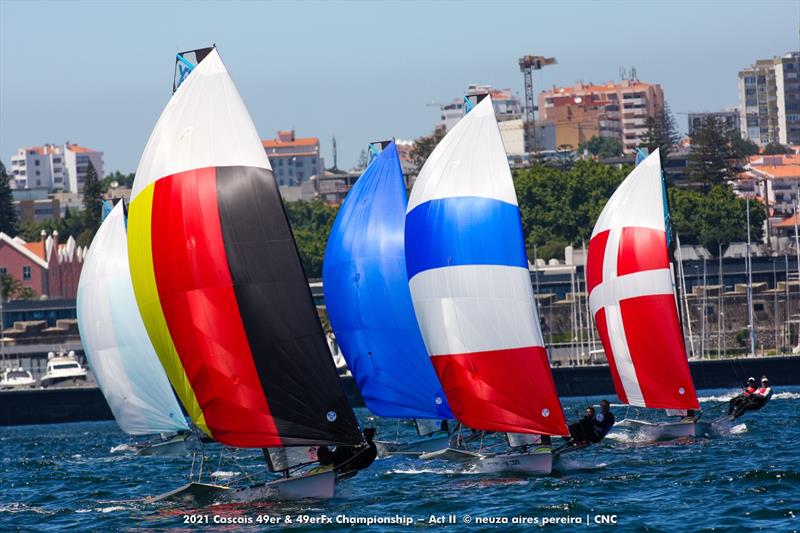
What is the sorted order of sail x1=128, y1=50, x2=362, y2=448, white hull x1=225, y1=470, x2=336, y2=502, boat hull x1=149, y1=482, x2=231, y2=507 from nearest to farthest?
sail x1=128, y1=50, x2=362, y2=448
white hull x1=225, y1=470, x2=336, y2=502
boat hull x1=149, y1=482, x2=231, y2=507

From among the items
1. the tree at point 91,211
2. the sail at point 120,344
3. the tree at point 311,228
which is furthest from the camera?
the tree at point 91,211

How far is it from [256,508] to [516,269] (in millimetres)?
7907

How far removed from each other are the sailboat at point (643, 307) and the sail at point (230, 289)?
586 inches

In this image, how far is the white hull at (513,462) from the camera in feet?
106

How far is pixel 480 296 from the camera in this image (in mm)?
33562

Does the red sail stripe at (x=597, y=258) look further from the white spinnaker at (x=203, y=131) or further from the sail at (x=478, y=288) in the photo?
the white spinnaker at (x=203, y=131)

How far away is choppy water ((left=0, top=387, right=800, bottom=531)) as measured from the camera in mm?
27719

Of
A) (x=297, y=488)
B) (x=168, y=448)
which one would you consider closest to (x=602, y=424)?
(x=297, y=488)

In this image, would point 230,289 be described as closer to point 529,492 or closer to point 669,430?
point 529,492

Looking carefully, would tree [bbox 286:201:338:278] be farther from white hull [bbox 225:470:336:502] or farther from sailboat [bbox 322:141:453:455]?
white hull [bbox 225:470:336:502]

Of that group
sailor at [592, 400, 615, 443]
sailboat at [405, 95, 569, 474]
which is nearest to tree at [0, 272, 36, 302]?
sailboat at [405, 95, 569, 474]

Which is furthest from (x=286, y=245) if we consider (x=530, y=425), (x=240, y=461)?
(x=240, y=461)

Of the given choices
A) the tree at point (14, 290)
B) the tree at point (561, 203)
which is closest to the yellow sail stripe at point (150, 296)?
the tree at point (561, 203)

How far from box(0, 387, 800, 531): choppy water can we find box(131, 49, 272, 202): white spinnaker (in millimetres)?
5882
